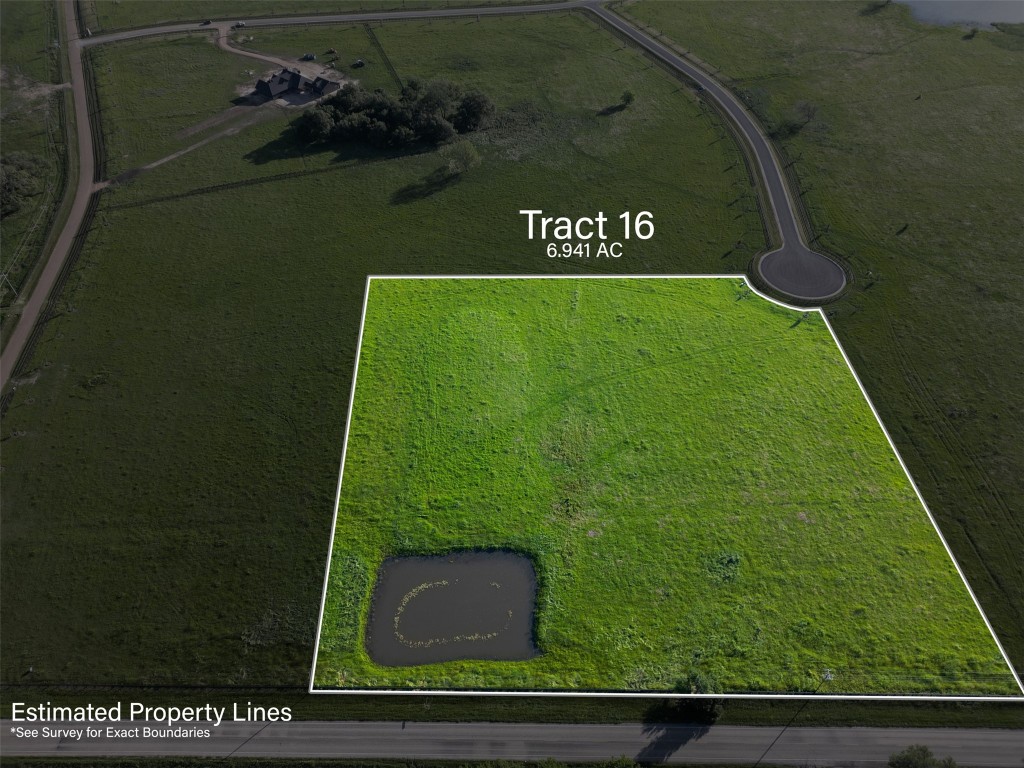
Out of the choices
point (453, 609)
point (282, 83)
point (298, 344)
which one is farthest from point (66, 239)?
point (453, 609)

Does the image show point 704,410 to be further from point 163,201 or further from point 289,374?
point 163,201

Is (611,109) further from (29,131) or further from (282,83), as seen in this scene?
(29,131)

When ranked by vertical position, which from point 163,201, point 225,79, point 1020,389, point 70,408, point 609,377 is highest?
point 225,79

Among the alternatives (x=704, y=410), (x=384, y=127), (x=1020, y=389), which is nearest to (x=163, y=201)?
(x=384, y=127)

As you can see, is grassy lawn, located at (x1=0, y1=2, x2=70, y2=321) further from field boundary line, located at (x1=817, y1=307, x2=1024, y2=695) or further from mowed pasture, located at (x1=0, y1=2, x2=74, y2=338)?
field boundary line, located at (x1=817, y1=307, x2=1024, y2=695)

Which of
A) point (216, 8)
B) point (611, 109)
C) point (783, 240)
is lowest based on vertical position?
point (783, 240)

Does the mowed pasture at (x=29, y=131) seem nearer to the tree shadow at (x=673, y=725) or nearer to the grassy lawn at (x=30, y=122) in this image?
the grassy lawn at (x=30, y=122)

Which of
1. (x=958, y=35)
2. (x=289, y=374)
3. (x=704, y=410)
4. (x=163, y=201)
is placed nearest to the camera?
(x=704, y=410)
